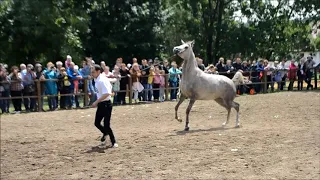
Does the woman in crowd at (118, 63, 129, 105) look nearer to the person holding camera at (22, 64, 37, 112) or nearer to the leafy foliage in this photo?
the person holding camera at (22, 64, 37, 112)

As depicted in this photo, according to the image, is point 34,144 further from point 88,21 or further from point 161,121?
point 88,21

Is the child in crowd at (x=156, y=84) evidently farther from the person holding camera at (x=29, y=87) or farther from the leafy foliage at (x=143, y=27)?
the leafy foliage at (x=143, y=27)

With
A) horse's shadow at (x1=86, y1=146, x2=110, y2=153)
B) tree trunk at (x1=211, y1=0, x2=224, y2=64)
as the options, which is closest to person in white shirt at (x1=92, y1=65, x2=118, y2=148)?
horse's shadow at (x1=86, y1=146, x2=110, y2=153)

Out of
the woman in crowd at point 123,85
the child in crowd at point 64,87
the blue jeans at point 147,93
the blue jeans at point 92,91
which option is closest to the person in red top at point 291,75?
the blue jeans at point 147,93

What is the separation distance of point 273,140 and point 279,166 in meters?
2.13

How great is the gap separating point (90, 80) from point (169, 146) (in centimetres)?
881

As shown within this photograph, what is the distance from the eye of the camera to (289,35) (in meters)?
35.4

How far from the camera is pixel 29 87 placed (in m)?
17.8

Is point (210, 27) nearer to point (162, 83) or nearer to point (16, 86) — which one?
point (162, 83)

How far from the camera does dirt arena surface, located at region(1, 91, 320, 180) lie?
29.0ft

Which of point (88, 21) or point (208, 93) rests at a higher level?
point (88, 21)

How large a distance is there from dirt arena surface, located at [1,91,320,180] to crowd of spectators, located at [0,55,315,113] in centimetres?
142

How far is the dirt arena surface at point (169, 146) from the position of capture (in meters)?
8.85

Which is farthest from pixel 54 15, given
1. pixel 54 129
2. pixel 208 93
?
pixel 208 93
